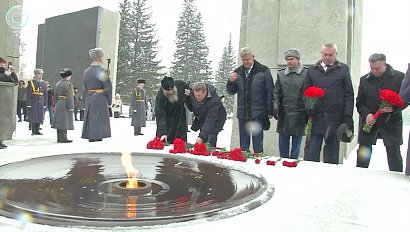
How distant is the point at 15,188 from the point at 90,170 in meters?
0.77

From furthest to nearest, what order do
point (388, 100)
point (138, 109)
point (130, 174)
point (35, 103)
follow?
point (138, 109), point (35, 103), point (388, 100), point (130, 174)

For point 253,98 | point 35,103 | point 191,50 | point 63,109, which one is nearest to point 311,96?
point 253,98

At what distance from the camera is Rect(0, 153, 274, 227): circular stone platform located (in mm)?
2189

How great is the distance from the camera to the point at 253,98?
221 inches

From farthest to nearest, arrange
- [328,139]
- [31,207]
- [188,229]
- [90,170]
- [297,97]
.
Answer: [297,97]
[328,139]
[90,170]
[31,207]
[188,229]

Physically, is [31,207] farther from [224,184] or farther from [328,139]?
[328,139]

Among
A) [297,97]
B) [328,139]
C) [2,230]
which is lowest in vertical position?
[2,230]

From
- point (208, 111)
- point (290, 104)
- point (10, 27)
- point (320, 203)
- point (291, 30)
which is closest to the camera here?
point (320, 203)

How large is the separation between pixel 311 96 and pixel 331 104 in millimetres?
Answer: 360

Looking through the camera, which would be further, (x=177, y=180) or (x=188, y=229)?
(x=177, y=180)

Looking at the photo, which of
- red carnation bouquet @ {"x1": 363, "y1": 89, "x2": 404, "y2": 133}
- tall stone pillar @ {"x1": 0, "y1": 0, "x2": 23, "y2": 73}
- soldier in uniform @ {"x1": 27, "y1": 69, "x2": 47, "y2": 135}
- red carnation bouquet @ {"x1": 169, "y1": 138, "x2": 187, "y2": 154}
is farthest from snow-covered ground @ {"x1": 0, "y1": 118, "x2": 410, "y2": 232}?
soldier in uniform @ {"x1": 27, "y1": 69, "x2": 47, "y2": 135}

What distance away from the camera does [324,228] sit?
2.20 metres

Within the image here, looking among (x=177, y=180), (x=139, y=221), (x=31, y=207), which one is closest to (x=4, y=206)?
(x=31, y=207)

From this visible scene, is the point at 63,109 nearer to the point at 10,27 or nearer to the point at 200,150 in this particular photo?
the point at 10,27
